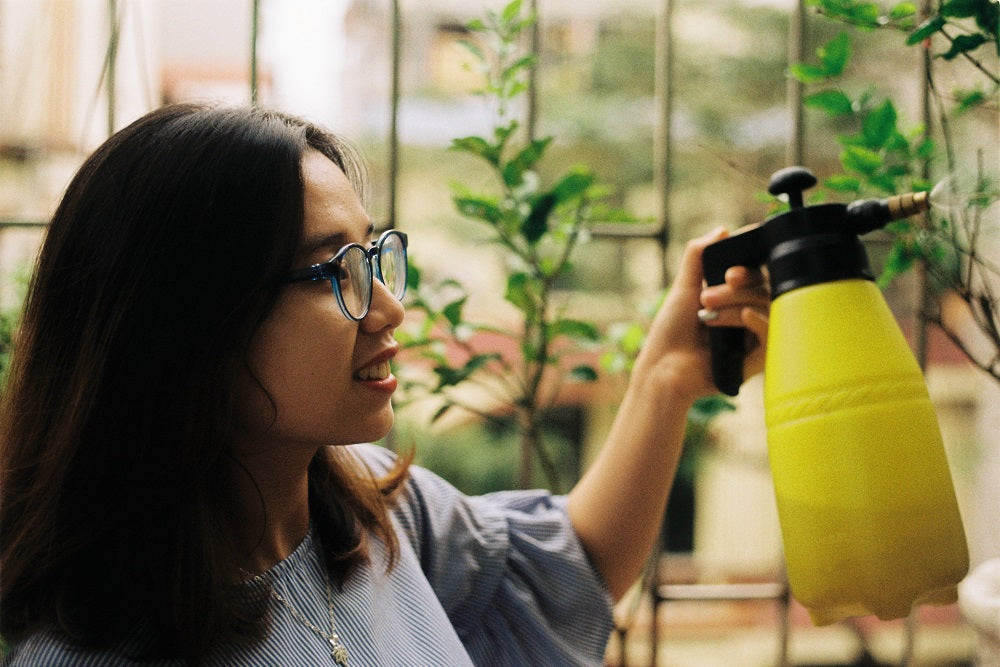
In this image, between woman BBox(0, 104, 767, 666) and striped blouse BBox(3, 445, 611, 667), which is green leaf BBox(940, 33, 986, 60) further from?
striped blouse BBox(3, 445, 611, 667)

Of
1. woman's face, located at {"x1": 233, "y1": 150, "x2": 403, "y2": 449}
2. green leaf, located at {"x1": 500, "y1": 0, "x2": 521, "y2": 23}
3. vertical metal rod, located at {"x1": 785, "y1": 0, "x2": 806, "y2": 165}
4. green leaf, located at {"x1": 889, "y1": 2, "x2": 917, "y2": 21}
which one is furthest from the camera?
vertical metal rod, located at {"x1": 785, "y1": 0, "x2": 806, "y2": 165}

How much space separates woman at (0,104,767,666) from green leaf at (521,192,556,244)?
349mm

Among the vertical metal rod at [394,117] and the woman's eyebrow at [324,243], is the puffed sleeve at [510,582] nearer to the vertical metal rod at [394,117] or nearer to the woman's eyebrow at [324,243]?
the woman's eyebrow at [324,243]

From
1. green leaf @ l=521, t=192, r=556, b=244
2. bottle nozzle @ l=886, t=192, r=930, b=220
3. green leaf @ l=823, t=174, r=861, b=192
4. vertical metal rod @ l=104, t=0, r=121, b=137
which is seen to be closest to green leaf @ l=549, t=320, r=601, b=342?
green leaf @ l=521, t=192, r=556, b=244

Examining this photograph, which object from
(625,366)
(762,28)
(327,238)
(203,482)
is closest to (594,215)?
(625,366)

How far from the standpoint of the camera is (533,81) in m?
1.29

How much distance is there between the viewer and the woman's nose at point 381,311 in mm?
747

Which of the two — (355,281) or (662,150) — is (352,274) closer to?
(355,281)

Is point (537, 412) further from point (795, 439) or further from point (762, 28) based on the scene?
point (762, 28)

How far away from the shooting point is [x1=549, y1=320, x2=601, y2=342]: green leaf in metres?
1.19

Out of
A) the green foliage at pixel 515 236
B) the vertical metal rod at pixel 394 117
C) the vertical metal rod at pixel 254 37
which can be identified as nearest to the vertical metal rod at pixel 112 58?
the vertical metal rod at pixel 254 37

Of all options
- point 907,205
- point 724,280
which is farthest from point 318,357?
point 907,205

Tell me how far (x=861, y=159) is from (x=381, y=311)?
55 cm

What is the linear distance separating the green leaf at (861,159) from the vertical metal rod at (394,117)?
2.16 feet
